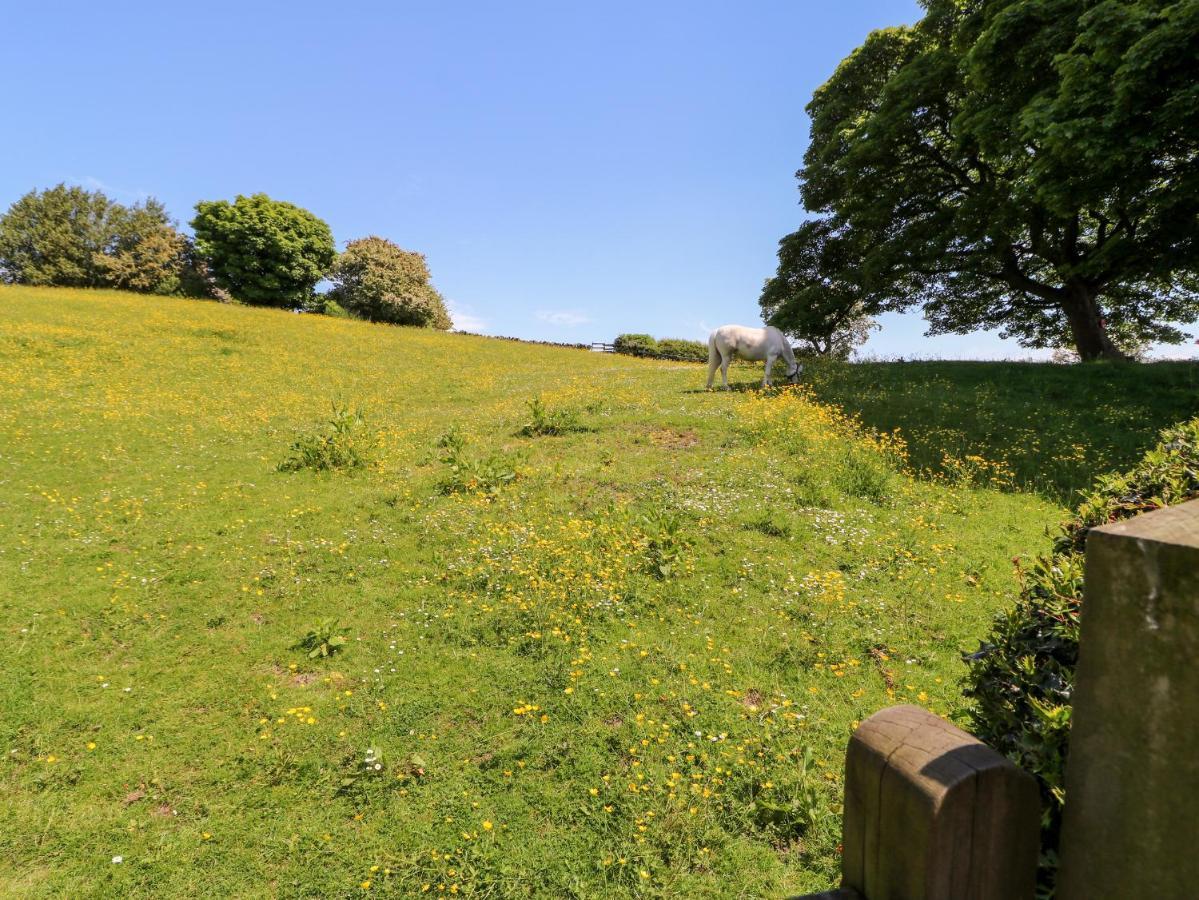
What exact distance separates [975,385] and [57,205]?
7714 cm

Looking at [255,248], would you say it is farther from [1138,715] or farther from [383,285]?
[1138,715]

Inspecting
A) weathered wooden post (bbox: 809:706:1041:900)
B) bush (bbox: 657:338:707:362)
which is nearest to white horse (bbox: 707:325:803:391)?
weathered wooden post (bbox: 809:706:1041:900)

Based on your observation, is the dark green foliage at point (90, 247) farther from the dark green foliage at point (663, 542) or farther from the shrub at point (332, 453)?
the dark green foliage at point (663, 542)

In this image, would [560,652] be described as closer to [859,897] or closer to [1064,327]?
[859,897]

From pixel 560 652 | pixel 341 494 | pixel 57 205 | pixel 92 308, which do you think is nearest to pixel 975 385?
pixel 560 652

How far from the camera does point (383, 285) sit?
56438 millimetres

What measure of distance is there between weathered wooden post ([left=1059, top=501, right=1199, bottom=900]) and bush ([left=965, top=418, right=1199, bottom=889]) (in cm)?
102

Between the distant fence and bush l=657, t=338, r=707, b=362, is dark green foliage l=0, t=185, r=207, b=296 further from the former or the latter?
the distant fence

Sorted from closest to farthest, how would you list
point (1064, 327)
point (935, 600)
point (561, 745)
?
point (561, 745) < point (935, 600) < point (1064, 327)

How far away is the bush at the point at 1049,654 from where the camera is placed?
2037mm

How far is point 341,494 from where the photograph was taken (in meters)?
10.5

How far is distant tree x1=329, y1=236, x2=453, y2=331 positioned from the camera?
186 ft

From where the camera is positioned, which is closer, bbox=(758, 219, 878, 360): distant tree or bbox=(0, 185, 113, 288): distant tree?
bbox=(758, 219, 878, 360): distant tree

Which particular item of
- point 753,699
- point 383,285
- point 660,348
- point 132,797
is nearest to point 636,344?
point 660,348
